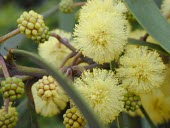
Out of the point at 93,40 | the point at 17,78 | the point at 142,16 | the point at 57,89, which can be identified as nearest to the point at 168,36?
the point at 142,16

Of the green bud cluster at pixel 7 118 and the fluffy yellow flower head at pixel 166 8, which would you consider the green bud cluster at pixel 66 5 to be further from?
the green bud cluster at pixel 7 118

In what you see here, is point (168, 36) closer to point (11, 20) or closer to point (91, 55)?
point (91, 55)

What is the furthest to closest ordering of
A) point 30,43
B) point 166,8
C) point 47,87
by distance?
point 30,43, point 166,8, point 47,87

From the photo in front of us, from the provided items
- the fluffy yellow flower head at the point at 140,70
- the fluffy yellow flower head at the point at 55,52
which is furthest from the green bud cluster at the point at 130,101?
the fluffy yellow flower head at the point at 55,52

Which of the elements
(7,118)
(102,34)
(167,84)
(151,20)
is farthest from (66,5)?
(7,118)

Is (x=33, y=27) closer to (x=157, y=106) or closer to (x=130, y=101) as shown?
(x=130, y=101)

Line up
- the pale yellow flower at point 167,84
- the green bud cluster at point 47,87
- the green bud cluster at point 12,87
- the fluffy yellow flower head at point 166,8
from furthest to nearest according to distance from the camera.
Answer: the fluffy yellow flower head at point 166,8
the pale yellow flower at point 167,84
the green bud cluster at point 47,87
the green bud cluster at point 12,87
